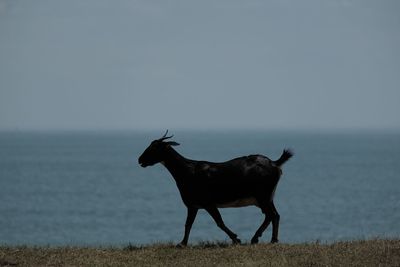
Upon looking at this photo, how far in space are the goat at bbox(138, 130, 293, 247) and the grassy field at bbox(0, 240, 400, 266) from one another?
983mm

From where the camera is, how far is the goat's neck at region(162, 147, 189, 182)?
18062 millimetres

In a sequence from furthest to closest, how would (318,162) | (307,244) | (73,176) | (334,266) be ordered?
1. (318,162)
2. (73,176)
3. (307,244)
4. (334,266)

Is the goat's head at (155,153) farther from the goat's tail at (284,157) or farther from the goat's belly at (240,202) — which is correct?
the goat's tail at (284,157)

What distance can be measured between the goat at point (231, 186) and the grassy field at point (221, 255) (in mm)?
983

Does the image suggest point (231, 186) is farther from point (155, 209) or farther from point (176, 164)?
point (155, 209)

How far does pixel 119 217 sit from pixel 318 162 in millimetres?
111344

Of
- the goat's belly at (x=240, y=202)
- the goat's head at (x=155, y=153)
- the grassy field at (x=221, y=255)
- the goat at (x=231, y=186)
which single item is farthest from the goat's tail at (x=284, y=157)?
the goat's head at (x=155, y=153)

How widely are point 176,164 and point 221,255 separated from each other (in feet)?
10.4

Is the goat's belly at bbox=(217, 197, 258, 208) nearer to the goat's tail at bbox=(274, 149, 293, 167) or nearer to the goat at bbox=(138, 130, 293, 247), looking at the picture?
the goat at bbox=(138, 130, 293, 247)

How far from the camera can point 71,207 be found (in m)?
84.2

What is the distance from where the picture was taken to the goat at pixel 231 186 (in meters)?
17.4

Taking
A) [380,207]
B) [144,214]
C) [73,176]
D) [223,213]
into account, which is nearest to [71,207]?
[144,214]

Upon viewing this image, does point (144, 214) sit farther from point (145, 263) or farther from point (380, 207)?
point (145, 263)

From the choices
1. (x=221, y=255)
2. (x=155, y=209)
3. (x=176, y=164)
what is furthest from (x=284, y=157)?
(x=155, y=209)
